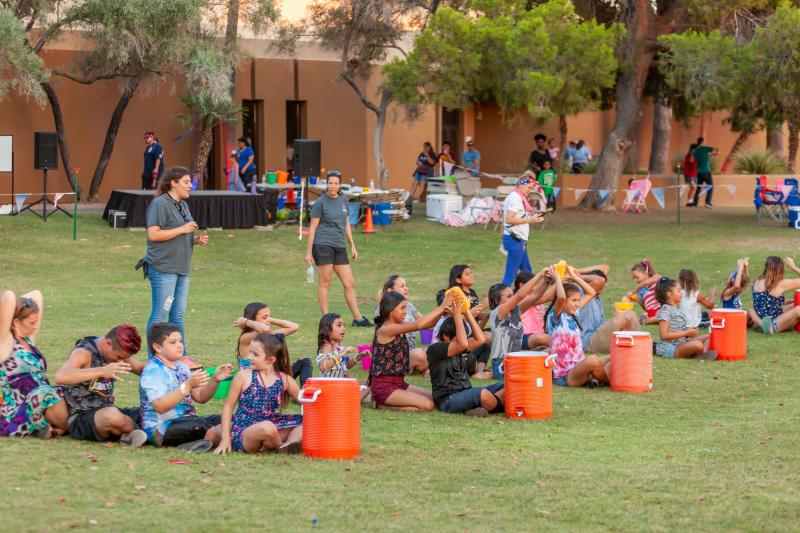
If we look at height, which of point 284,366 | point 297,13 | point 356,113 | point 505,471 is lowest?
point 505,471

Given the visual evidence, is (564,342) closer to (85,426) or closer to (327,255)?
(327,255)

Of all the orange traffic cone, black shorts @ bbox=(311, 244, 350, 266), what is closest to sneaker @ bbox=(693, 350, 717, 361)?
black shorts @ bbox=(311, 244, 350, 266)

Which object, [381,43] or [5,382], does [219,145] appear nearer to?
[381,43]

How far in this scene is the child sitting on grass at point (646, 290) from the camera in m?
13.2

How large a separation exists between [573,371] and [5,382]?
15.2 ft

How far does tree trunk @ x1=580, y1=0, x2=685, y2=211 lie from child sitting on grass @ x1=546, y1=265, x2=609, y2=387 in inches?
701

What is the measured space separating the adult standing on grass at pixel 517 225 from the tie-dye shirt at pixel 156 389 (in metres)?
7.16

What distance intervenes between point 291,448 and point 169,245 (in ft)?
11.2

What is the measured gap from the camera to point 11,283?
18172 mm

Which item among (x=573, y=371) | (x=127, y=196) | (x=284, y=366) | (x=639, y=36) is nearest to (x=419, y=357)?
(x=573, y=371)

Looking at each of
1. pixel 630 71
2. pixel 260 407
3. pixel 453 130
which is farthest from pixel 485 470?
pixel 453 130

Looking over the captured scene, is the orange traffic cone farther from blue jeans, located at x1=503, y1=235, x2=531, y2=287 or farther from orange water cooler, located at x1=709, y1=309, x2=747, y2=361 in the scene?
orange water cooler, located at x1=709, y1=309, x2=747, y2=361

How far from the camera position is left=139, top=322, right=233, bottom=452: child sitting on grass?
24.1 feet

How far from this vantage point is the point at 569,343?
10133mm
